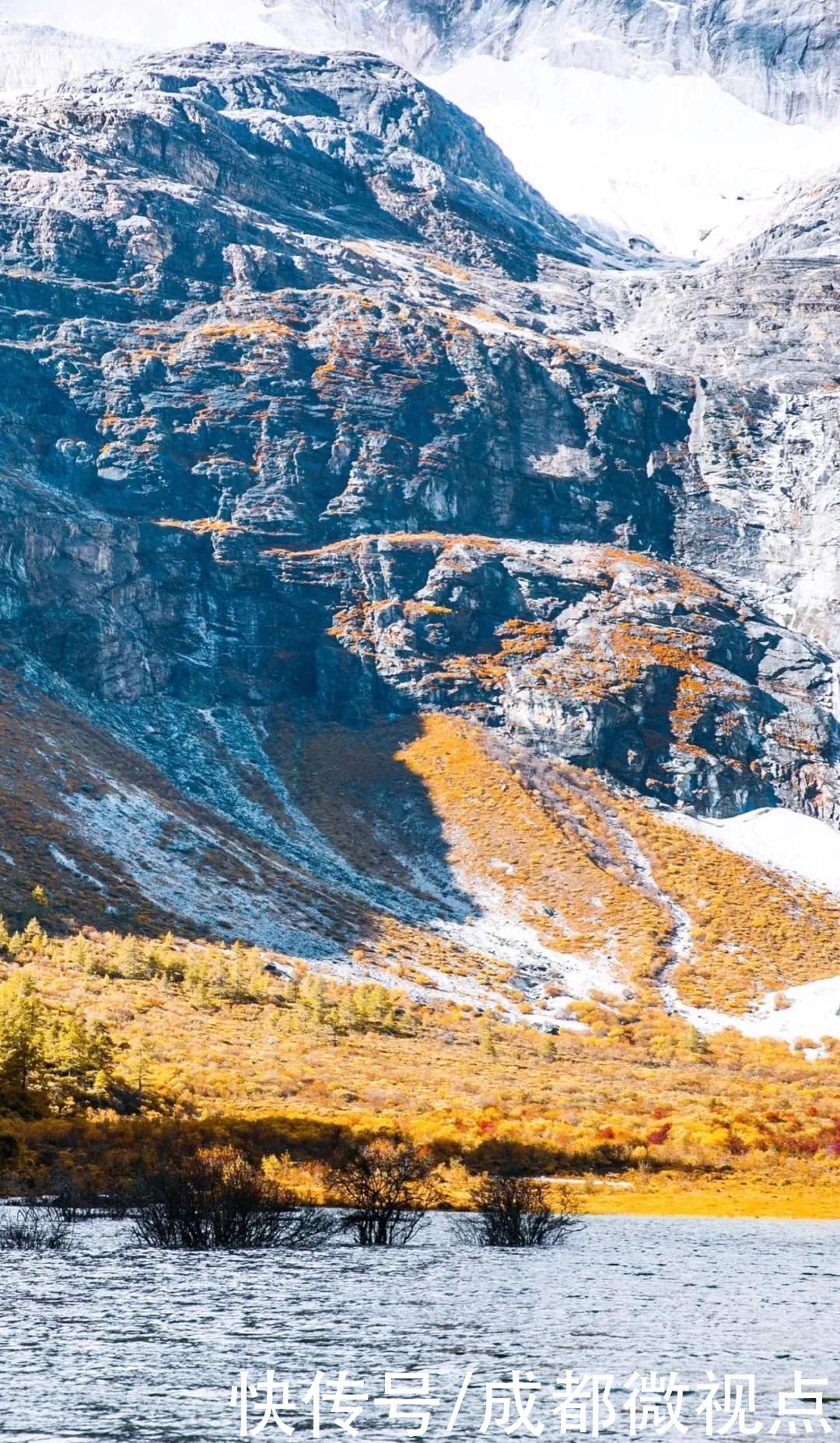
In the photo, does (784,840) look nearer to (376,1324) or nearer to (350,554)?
(350,554)

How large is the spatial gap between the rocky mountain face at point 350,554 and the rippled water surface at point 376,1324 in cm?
5354

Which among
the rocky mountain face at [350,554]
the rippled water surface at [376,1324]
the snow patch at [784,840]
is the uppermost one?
the rocky mountain face at [350,554]

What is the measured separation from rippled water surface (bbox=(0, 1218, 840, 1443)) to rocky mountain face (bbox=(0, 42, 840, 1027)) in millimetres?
53542

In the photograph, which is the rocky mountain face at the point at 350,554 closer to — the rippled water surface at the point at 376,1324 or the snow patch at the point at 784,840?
the snow patch at the point at 784,840

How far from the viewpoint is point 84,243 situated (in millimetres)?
160375

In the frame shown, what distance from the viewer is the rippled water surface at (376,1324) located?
1318cm

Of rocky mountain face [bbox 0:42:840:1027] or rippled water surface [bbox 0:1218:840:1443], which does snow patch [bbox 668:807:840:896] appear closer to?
rocky mountain face [bbox 0:42:840:1027]

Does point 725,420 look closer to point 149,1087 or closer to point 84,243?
point 84,243

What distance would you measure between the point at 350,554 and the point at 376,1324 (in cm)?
12084

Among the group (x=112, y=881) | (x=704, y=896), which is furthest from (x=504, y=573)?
(x=112, y=881)

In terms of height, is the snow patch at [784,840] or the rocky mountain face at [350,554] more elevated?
the rocky mountain face at [350,554]

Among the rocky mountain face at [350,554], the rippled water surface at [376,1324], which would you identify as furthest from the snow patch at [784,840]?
the rippled water surface at [376,1324]

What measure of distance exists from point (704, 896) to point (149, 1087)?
64.1 m

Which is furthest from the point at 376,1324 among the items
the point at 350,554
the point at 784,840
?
the point at 350,554
